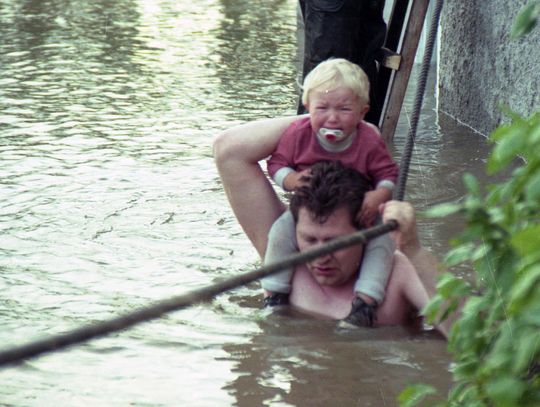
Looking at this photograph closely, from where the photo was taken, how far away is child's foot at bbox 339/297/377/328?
3.85 m

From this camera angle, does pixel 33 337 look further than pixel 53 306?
No

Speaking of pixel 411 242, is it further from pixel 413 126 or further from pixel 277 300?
pixel 277 300

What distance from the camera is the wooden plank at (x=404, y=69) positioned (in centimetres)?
602

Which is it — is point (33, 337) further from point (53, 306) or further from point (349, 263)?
point (349, 263)

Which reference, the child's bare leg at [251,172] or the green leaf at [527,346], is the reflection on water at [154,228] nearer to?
the child's bare leg at [251,172]

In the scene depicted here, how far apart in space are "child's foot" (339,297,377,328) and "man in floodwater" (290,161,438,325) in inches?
1.4

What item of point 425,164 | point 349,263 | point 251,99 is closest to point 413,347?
point 349,263

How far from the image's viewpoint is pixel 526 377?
1.78m

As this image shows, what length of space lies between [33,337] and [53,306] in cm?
31

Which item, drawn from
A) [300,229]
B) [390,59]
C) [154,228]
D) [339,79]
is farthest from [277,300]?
[390,59]

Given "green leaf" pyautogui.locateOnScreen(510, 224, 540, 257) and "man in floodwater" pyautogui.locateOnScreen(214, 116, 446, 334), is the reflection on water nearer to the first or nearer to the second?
"man in floodwater" pyautogui.locateOnScreen(214, 116, 446, 334)

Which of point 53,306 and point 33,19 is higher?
point 53,306

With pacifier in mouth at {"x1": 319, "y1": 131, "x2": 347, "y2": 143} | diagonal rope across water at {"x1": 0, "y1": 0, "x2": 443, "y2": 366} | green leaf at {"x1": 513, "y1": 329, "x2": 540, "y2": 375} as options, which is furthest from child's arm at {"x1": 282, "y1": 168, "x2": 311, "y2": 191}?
green leaf at {"x1": 513, "y1": 329, "x2": 540, "y2": 375}

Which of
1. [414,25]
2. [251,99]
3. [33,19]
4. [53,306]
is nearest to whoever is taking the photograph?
[53,306]
